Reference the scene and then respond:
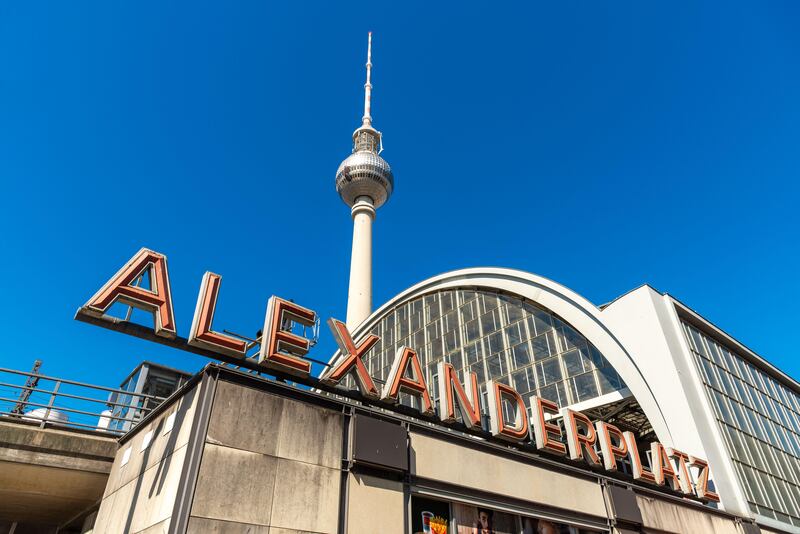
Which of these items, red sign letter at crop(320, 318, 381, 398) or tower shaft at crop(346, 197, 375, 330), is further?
tower shaft at crop(346, 197, 375, 330)

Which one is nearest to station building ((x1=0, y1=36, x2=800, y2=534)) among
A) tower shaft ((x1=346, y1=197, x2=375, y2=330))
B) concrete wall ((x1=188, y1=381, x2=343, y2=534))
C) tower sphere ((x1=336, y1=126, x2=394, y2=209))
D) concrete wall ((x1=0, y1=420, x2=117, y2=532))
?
concrete wall ((x1=188, y1=381, x2=343, y2=534))

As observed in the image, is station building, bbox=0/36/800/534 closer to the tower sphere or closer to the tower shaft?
the tower shaft

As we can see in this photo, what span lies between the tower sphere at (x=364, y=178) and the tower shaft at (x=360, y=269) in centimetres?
368

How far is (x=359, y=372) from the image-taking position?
16.2 meters

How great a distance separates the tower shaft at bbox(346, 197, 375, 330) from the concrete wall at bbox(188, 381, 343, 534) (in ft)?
153

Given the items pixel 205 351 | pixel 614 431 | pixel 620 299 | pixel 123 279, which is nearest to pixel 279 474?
pixel 205 351

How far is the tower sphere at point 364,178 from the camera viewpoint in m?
82.9

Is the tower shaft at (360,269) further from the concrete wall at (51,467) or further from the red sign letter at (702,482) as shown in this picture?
the concrete wall at (51,467)

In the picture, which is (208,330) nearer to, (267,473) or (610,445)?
(267,473)

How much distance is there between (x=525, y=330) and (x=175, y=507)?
85.8 feet

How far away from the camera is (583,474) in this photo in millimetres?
19000

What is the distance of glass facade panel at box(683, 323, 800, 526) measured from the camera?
1048 inches

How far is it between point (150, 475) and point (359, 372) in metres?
5.98

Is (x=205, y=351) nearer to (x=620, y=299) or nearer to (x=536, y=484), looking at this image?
(x=536, y=484)
